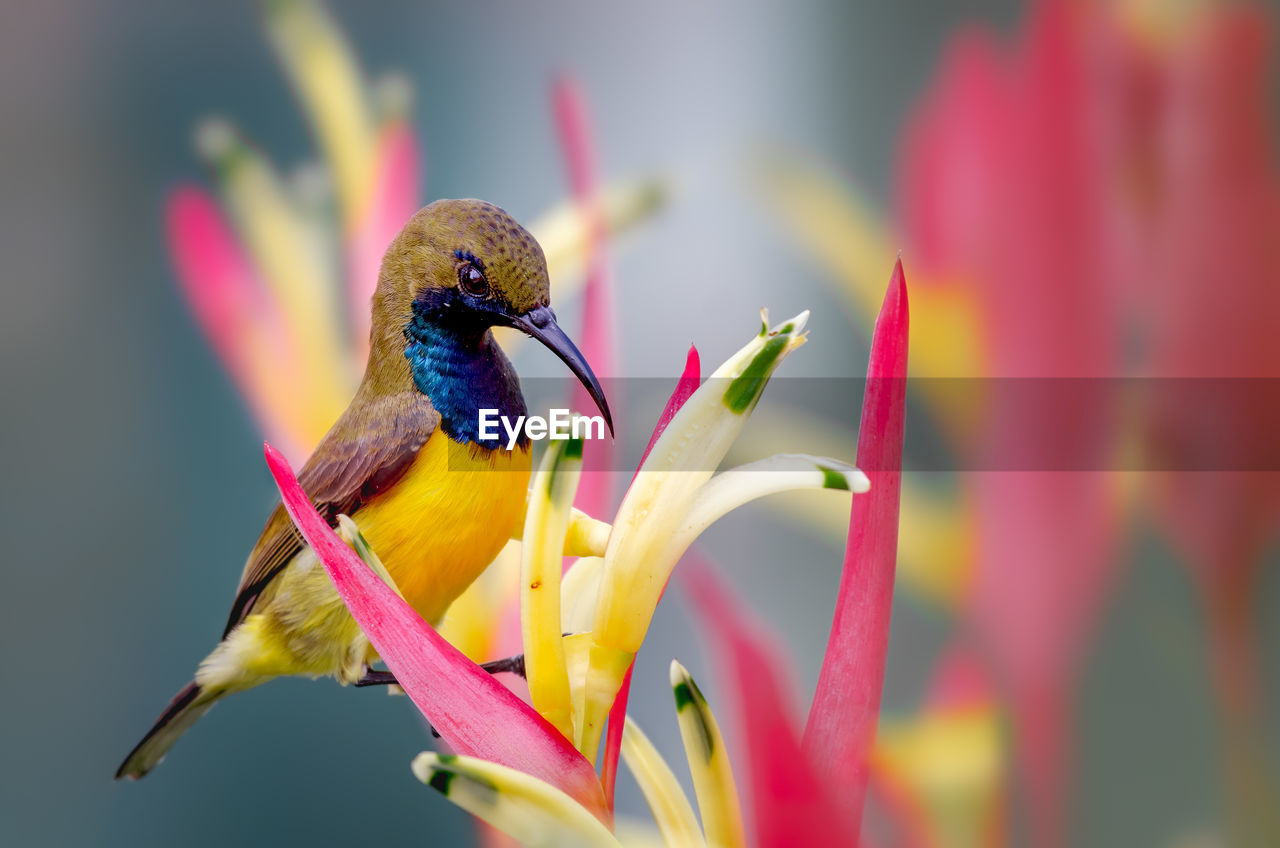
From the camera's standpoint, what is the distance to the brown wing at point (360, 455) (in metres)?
0.44

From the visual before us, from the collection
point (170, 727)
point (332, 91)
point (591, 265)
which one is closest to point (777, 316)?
point (591, 265)

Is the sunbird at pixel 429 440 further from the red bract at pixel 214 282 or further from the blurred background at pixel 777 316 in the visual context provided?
the red bract at pixel 214 282

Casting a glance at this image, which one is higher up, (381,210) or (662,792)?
(381,210)

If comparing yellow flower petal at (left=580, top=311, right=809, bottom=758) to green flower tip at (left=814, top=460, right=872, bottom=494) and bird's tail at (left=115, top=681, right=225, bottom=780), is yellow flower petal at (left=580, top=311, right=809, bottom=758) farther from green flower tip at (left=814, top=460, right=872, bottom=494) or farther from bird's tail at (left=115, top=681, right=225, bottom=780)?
bird's tail at (left=115, top=681, right=225, bottom=780)

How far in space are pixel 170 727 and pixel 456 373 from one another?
1.01 feet

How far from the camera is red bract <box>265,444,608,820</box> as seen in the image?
0.38m

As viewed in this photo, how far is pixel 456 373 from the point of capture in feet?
1.47

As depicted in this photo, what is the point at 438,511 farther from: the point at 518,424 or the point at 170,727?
the point at 170,727

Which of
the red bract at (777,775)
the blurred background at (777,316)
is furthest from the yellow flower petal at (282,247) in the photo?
the red bract at (777,775)

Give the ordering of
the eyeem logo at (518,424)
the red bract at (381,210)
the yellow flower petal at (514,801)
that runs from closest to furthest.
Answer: the yellow flower petal at (514,801) < the eyeem logo at (518,424) < the red bract at (381,210)

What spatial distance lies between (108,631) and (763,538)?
465 mm

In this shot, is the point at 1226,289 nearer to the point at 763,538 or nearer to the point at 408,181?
the point at 763,538

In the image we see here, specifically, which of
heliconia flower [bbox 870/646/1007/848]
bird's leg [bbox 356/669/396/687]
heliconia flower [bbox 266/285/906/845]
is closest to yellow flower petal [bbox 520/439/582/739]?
heliconia flower [bbox 266/285/906/845]

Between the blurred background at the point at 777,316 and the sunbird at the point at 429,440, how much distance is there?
0.25 ft
